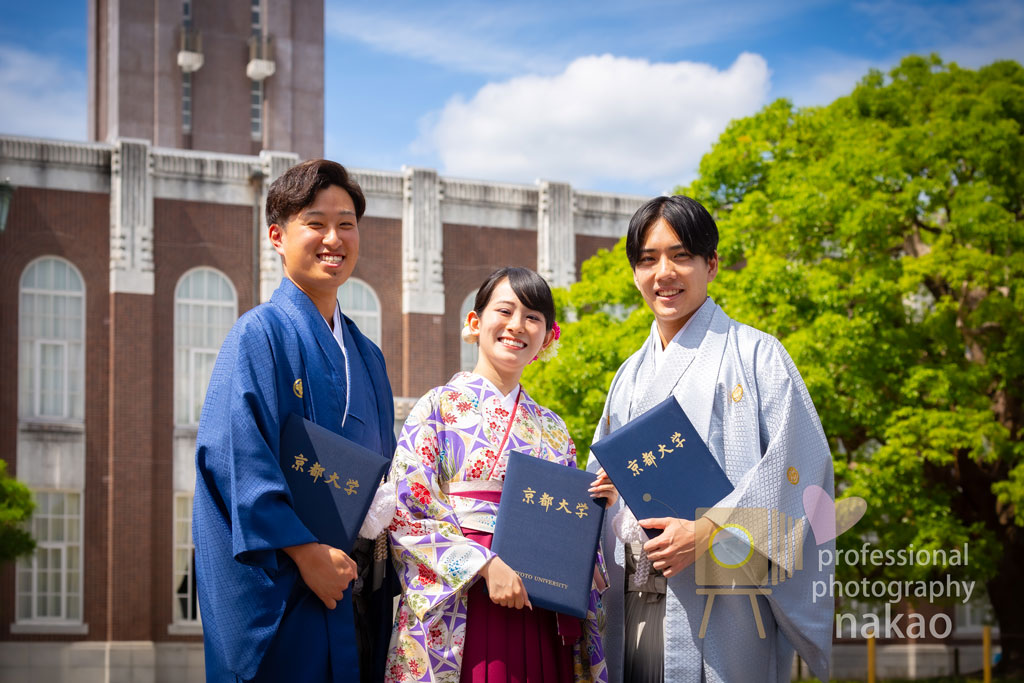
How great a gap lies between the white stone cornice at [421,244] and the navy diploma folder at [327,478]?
2065 centimetres

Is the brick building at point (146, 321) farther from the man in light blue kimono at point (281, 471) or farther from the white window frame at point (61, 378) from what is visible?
the man in light blue kimono at point (281, 471)

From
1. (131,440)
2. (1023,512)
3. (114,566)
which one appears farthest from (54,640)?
(1023,512)

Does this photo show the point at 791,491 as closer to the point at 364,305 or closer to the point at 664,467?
the point at 664,467

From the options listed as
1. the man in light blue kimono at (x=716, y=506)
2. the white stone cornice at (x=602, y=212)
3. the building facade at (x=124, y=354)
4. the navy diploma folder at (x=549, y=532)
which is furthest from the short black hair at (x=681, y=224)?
the white stone cornice at (x=602, y=212)

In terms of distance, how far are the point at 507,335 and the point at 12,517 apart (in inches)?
530

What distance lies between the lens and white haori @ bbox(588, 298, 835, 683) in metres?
3.90

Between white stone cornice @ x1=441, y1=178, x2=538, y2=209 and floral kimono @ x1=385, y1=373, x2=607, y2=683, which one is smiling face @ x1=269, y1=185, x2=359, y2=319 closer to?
floral kimono @ x1=385, y1=373, x2=607, y2=683

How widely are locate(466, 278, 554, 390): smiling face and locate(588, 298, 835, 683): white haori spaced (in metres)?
0.49

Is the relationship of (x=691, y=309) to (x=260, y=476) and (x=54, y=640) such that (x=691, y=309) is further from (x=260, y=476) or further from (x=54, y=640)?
(x=54, y=640)

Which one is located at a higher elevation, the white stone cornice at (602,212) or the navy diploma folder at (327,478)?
the white stone cornice at (602,212)

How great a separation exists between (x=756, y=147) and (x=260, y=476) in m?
14.2

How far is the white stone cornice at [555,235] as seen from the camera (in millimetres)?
25453

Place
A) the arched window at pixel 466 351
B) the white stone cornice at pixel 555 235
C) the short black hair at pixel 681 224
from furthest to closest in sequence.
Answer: the white stone cornice at pixel 555 235 → the arched window at pixel 466 351 → the short black hair at pixel 681 224

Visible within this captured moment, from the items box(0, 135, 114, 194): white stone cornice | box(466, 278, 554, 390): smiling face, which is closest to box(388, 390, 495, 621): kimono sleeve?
box(466, 278, 554, 390): smiling face
